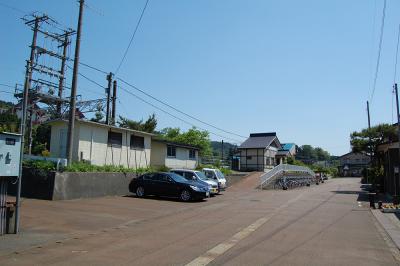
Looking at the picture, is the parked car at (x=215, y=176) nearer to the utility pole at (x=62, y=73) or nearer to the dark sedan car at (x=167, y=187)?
the dark sedan car at (x=167, y=187)

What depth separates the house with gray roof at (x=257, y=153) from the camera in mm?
54344

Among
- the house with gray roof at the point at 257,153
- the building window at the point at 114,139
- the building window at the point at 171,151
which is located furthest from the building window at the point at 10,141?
the house with gray roof at the point at 257,153

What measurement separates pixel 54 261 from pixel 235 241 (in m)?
4.47

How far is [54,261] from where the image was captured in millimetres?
8078

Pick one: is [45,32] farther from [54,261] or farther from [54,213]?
[54,261]

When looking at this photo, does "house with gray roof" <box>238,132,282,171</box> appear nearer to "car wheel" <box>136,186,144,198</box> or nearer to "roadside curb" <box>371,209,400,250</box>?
"car wheel" <box>136,186,144,198</box>

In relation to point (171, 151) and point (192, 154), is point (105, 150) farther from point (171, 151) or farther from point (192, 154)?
point (192, 154)

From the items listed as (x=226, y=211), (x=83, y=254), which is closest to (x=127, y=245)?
(x=83, y=254)

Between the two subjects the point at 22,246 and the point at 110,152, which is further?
the point at 110,152

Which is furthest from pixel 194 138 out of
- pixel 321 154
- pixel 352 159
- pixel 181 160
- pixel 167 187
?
pixel 321 154

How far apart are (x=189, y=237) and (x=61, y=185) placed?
10.3m

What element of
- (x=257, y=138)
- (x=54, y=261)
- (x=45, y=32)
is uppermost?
(x=45, y=32)

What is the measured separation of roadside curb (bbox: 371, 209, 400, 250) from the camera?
A: 11.6 meters

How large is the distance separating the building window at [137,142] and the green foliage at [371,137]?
1963 centimetres
